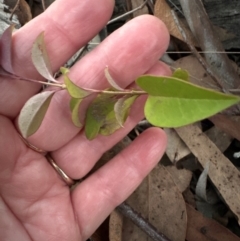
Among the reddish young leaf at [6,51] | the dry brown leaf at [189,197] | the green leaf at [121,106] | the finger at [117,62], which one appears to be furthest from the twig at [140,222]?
the reddish young leaf at [6,51]

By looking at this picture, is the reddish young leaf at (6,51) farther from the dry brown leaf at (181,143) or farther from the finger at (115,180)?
the dry brown leaf at (181,143)

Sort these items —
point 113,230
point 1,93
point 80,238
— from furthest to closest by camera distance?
point 113,230 < point 80,238 < point 1,93

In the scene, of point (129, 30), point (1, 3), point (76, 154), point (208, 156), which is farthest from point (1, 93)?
point (208, 156)

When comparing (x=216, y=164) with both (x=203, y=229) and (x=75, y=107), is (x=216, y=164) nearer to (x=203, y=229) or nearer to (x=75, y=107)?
(x=203, y=229)

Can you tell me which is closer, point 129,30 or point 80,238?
point 129,30

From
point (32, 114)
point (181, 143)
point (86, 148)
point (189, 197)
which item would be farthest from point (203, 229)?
point (32, 114)

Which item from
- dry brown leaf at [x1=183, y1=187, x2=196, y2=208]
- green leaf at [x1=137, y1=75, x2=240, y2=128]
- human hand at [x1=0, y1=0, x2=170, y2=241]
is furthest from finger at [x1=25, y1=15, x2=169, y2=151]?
dry brown leaf at [x1=183, y1=187, x2=196, y2=208]

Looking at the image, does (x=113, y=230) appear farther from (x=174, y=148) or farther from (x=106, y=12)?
(x=106, y=12)

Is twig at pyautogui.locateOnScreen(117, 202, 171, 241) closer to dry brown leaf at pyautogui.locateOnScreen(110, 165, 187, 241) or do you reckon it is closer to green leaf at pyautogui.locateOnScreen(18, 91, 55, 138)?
dry brown leaf at pyautogui.locateOnScreen(110, 165, 187, 241)
